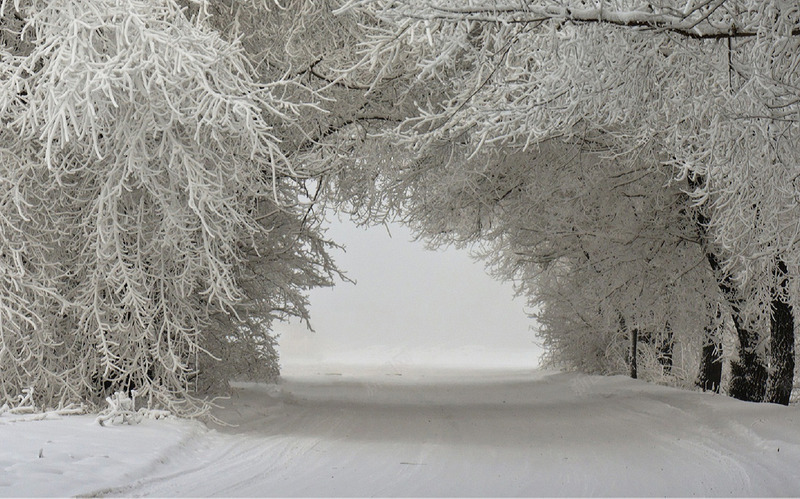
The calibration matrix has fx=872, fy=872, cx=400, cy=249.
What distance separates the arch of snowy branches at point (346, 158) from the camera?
17.5 ft

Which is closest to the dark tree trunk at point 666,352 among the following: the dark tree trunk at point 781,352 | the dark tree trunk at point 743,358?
the dark tree trunk at point 743,358

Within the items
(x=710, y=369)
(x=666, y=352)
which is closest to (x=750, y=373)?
(x=710, y=369)

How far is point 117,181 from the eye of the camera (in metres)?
7.23

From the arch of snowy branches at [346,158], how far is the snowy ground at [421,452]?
39.8 inches

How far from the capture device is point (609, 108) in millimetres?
6074

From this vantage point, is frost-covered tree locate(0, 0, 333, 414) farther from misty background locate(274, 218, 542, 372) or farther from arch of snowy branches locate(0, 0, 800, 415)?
misty background locate(274, 218, 542, 372)

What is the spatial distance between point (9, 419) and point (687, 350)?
12790mm

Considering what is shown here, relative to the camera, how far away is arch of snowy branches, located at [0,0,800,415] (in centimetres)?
532

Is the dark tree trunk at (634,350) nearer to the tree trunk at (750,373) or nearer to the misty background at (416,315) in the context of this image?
the tree trunk at (750,373)

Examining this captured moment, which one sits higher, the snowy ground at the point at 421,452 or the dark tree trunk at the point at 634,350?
the dark tree trunk at the point at 634,350

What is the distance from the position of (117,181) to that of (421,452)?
3421 millimetres

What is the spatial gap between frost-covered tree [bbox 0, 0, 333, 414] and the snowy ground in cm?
84

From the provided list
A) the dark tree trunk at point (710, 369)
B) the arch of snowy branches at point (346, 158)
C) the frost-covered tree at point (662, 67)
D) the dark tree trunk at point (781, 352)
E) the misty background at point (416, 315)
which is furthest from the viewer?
the misty background at point (416, 315)

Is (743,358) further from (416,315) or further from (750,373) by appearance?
(416,315)
